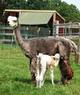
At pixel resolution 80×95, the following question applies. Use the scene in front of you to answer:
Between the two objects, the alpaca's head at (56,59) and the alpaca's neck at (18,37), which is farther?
the alpaca's neck at (18,37)

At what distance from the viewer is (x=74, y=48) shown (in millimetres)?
12203

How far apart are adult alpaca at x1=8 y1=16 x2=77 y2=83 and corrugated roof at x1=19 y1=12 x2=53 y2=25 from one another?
37720 mm

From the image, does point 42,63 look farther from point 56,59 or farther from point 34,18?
point 34,18

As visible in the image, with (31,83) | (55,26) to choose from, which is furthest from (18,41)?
(55,26)

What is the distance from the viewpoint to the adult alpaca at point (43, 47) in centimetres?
1166

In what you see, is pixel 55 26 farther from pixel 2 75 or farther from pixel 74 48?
pixel 74 48

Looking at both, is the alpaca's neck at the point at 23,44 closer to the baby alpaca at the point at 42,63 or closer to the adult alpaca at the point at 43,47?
the adult alpaca at the point at 43,47

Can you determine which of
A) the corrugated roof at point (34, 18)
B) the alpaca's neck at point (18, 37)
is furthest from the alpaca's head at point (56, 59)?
the corrugated roof at point (34, 18)

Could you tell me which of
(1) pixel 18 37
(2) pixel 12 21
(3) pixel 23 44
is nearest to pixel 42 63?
(3) pixel 23 44

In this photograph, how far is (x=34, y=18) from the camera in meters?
52.0

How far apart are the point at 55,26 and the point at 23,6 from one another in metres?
54.5

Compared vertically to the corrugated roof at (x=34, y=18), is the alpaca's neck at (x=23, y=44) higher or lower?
higher

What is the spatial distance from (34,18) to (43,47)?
4038 centimetres

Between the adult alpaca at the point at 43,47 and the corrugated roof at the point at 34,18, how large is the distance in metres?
37.7
